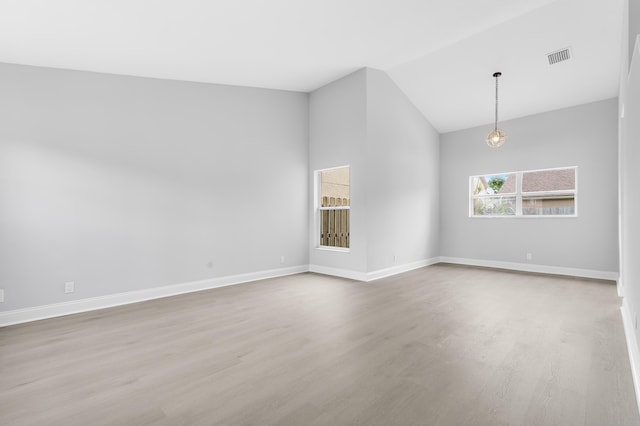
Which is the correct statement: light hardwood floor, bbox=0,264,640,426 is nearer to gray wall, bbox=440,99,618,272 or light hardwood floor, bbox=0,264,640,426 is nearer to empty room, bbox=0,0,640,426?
empty room, bbox=0,0,640,426

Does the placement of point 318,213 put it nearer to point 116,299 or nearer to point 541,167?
point 116,299

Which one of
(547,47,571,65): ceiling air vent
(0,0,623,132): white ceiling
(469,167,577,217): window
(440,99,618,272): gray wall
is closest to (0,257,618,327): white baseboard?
(440,99,618,272): gray wall

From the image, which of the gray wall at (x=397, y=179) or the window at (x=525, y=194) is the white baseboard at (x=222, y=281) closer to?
the gray wall at (x=397, y=179)

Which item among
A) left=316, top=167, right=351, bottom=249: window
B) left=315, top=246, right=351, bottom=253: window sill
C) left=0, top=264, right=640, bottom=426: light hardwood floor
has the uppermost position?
left=316, top=167, right=351, bottom=249: window

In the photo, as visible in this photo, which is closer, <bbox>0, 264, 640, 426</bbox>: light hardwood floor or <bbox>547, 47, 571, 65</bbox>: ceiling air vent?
<bbox>0, 264, 640, 426</bbox>: light hardwood floor

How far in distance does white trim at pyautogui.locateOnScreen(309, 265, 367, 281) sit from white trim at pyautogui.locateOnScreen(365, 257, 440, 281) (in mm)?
122

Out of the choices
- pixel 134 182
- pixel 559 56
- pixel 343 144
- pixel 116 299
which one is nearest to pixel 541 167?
pixel 559 56

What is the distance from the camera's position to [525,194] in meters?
6.07

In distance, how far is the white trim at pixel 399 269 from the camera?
17.1 ft

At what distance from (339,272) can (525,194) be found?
3848mm

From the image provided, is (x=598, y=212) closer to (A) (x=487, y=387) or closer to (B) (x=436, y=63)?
(B) (x=436, y=63)

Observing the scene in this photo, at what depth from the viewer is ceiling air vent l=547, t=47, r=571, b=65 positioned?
4344 millimetres

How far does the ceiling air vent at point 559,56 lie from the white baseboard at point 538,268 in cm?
338

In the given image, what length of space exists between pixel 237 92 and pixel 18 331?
13.1 feet
